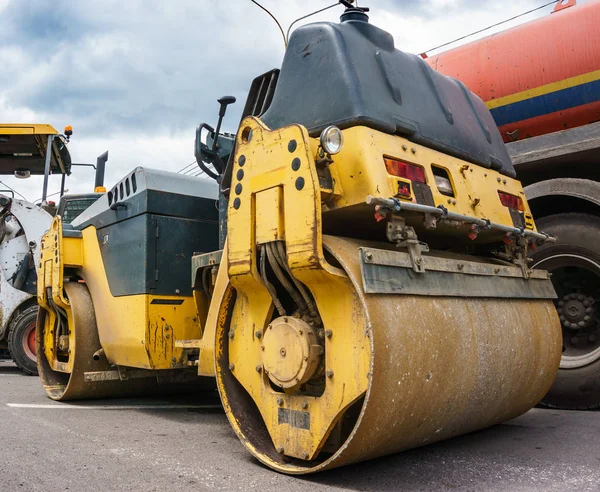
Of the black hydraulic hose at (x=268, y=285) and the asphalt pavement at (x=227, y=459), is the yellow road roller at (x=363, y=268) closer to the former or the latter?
the black hydraulic hose at (x=268, y=285)

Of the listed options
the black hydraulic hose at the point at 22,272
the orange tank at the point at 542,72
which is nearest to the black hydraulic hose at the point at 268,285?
the orange tank at the point at 542,72

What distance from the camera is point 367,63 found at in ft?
10.2

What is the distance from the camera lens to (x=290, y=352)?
8.94 feet

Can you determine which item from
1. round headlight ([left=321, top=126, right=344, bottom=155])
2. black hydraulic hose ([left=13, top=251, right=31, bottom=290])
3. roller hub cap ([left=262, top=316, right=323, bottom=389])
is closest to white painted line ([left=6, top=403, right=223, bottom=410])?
roller hub cap ([left=262, top=316, right=323, bottom=389])

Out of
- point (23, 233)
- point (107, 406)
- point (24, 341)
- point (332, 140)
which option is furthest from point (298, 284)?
point (23, 233)

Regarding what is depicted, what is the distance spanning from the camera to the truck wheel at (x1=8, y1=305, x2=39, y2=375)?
7812 mm

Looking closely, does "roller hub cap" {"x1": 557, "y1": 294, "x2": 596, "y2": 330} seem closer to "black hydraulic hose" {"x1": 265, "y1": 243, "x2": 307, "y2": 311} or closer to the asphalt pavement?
the asphalt pavement

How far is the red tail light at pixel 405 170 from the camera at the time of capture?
112 inches

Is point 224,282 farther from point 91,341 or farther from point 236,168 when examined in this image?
point 91,341

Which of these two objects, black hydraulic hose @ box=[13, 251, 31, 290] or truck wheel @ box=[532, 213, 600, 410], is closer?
truck wheel @ box=[532, 213, 600, 410]

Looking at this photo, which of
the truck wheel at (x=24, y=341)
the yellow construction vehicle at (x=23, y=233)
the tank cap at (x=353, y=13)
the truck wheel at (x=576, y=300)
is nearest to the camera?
the tank cap at (x=353, y=13)

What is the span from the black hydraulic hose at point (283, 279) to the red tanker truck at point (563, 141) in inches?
82.3

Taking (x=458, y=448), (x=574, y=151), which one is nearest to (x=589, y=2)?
(x=574, y=151)

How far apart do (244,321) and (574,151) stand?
2483mm
